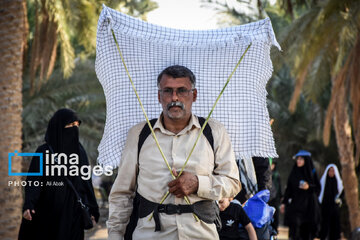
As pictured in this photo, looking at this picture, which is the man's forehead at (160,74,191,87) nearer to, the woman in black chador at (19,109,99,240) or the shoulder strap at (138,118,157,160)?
the shoulder strap at (138,118,157,160)

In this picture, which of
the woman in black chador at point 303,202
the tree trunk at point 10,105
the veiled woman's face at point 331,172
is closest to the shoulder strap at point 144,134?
the tree trunk at point 10,105

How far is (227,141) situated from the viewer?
155 inches

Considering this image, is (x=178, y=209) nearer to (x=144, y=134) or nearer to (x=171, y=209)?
(x=171, y=209)

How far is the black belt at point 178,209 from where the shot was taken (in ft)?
12.1

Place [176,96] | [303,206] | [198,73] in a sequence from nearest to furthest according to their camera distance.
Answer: [176,96]
[198,73]
[303,206]

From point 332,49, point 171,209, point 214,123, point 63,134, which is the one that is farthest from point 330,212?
point 171,209

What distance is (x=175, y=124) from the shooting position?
3912mm

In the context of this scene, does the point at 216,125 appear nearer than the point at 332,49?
Yes

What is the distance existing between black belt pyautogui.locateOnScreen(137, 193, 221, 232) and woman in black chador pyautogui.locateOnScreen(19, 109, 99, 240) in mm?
3533

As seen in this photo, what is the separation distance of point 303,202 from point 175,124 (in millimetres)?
9170

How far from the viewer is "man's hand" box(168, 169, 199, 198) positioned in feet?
11.9

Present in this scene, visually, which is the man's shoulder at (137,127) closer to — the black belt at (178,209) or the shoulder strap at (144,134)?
the shoulder strap at (144,134)

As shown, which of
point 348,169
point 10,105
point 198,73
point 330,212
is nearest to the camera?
point 198,73

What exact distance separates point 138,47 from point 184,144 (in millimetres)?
887
